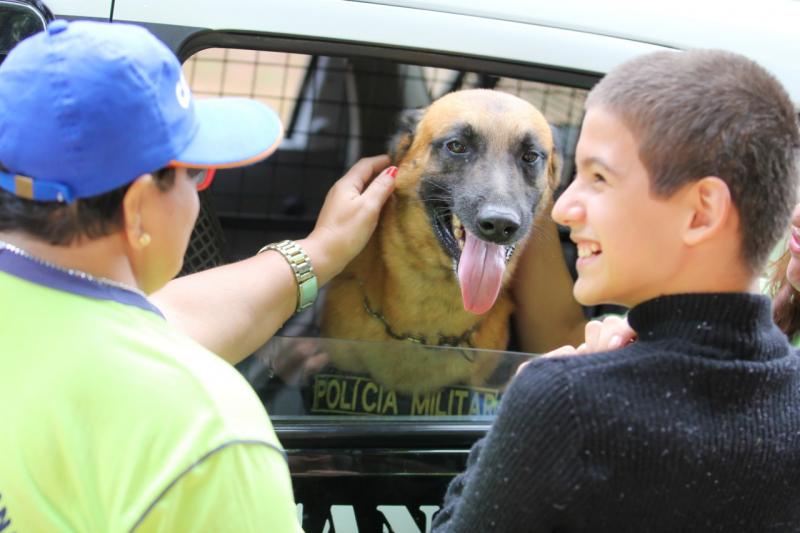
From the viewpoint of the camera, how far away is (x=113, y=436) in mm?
923

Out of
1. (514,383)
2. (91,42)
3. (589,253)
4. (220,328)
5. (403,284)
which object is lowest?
(403,284)

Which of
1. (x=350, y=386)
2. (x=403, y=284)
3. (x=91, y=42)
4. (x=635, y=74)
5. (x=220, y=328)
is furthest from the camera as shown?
(x=403, y=284)

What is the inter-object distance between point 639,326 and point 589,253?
0.12 meters

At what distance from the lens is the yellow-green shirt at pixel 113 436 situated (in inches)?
36.1

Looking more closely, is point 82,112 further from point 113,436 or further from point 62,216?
point 113,436

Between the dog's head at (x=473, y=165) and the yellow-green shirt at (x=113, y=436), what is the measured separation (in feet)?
4.98

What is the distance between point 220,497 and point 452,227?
1.76m

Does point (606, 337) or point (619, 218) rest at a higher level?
point (619, 218)

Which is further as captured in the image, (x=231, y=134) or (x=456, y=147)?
(x=456, y=147)

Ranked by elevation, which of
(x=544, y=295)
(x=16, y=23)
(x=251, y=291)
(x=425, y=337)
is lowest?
(x=425, y=337)

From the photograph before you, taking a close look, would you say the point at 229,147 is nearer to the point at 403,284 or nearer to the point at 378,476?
the point at 378,476

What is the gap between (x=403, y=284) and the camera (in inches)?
110

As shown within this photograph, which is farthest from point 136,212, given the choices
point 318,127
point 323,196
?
point 318,127

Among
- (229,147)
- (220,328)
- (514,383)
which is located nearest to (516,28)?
(220,328)
